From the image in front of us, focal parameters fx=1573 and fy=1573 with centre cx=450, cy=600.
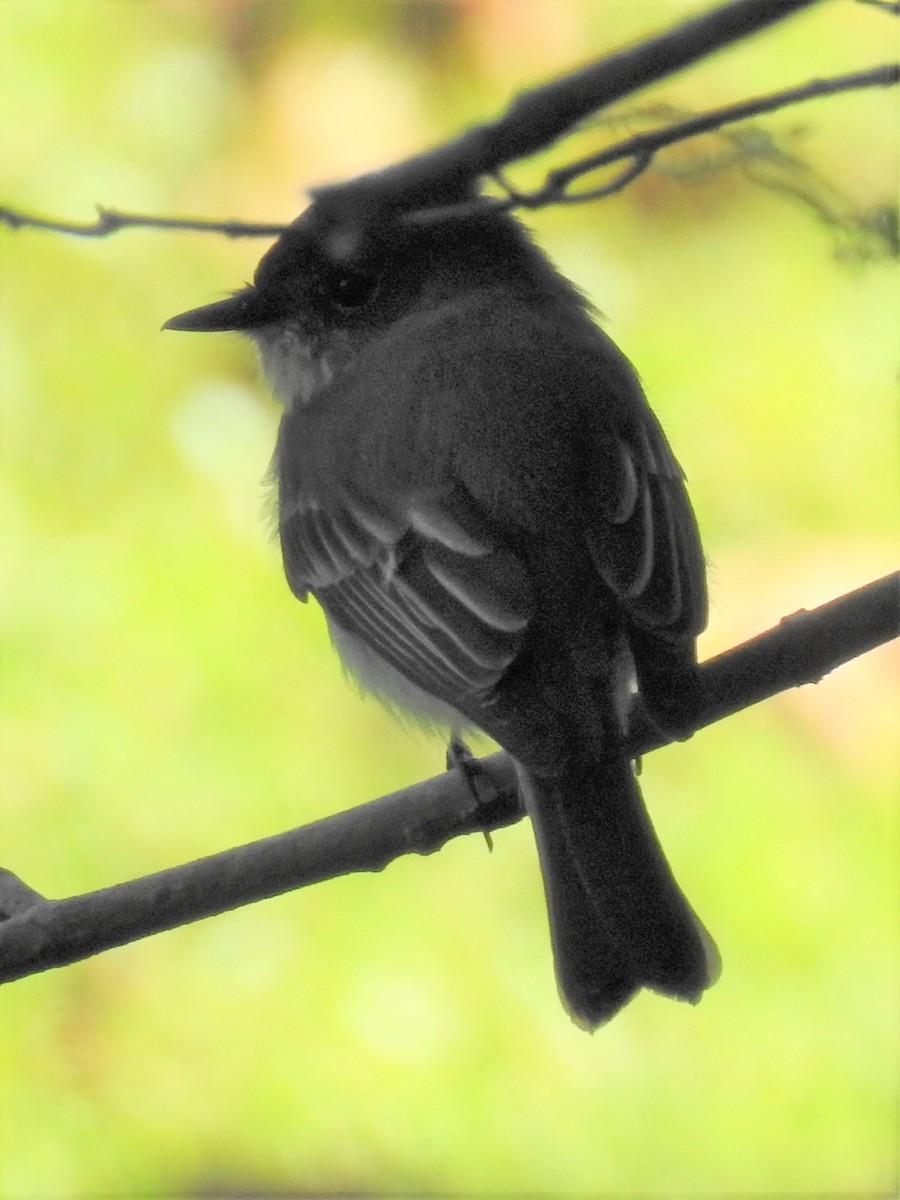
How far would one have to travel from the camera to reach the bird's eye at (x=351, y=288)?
1494 mm

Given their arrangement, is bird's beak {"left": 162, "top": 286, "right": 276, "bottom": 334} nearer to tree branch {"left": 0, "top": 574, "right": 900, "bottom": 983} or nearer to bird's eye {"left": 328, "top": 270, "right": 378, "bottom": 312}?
bird's eye {"left": 328, "top": 270, "right": 378, "bottom": 312}

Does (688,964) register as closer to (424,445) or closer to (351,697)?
(424,445)

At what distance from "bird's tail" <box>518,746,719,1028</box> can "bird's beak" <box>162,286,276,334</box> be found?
1.87ft

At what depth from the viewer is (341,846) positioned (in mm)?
1025

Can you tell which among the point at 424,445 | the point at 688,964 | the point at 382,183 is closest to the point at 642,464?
the point at 424,445

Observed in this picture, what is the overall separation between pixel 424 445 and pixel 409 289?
259mm

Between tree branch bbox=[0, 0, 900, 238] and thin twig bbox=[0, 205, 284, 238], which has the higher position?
thin twig bbox=[0, 205, 284, 238]

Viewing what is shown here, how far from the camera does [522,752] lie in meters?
1.10

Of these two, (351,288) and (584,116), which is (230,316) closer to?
(351,288)

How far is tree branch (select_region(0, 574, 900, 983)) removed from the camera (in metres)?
1.02

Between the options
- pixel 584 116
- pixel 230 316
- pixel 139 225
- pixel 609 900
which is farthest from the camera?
pixel 230 316

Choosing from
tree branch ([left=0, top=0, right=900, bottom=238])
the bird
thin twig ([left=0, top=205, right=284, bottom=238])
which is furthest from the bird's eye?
tree branch ([left=0, top=0, right=900, bottom=238])

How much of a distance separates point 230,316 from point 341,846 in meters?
0.64

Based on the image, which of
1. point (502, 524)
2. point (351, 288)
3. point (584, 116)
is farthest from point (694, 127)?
point (351, 288)
